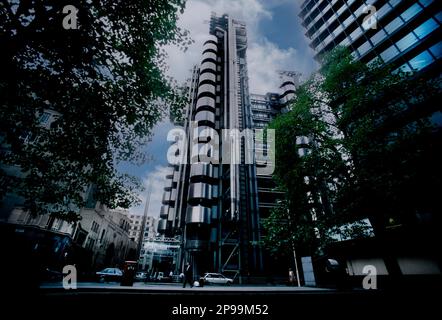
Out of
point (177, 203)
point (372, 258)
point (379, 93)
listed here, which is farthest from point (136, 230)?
point (379, 93)

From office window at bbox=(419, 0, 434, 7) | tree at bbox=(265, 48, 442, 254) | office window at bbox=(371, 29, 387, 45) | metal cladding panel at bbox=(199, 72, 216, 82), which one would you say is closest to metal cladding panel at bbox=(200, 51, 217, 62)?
metal cladding panel at bbox=(199, 72, 216, 82)

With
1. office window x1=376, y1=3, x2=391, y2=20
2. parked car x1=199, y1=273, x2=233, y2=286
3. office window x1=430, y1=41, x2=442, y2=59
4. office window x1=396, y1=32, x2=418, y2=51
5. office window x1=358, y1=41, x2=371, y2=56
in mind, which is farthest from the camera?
parked car x1=199, y1=273, x2=233, y2=286

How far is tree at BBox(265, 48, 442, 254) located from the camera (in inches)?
370

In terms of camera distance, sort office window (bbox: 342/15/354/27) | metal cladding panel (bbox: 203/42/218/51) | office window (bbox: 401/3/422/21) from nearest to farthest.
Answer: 1. office window (bbox: 401/3/422/21)
2. office window (bbox: 342/15/354/27)
3. metal cladding panel (bbox: 203/42/218/51)

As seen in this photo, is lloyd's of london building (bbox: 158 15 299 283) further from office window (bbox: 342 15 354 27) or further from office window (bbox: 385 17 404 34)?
office window (bbox: 385 17 404 34)

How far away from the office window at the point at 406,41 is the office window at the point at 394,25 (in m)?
1.67

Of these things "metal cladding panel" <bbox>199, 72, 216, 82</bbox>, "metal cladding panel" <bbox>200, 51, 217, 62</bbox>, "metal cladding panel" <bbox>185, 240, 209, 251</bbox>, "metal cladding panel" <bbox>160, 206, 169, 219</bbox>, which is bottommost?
"metal cladding panel" <bbox>185, 240, 209, 251</bbox>

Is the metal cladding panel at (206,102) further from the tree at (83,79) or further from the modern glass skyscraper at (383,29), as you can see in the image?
the tree at (83,79)

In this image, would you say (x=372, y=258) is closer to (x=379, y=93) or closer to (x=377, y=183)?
(x=377, y=183)

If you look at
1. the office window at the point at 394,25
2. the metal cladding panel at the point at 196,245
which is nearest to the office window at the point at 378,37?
the office window at the point at 394,25

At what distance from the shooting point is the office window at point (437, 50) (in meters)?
17.9

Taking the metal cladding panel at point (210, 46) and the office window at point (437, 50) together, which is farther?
the metal cladding panel at point (210, 46)
